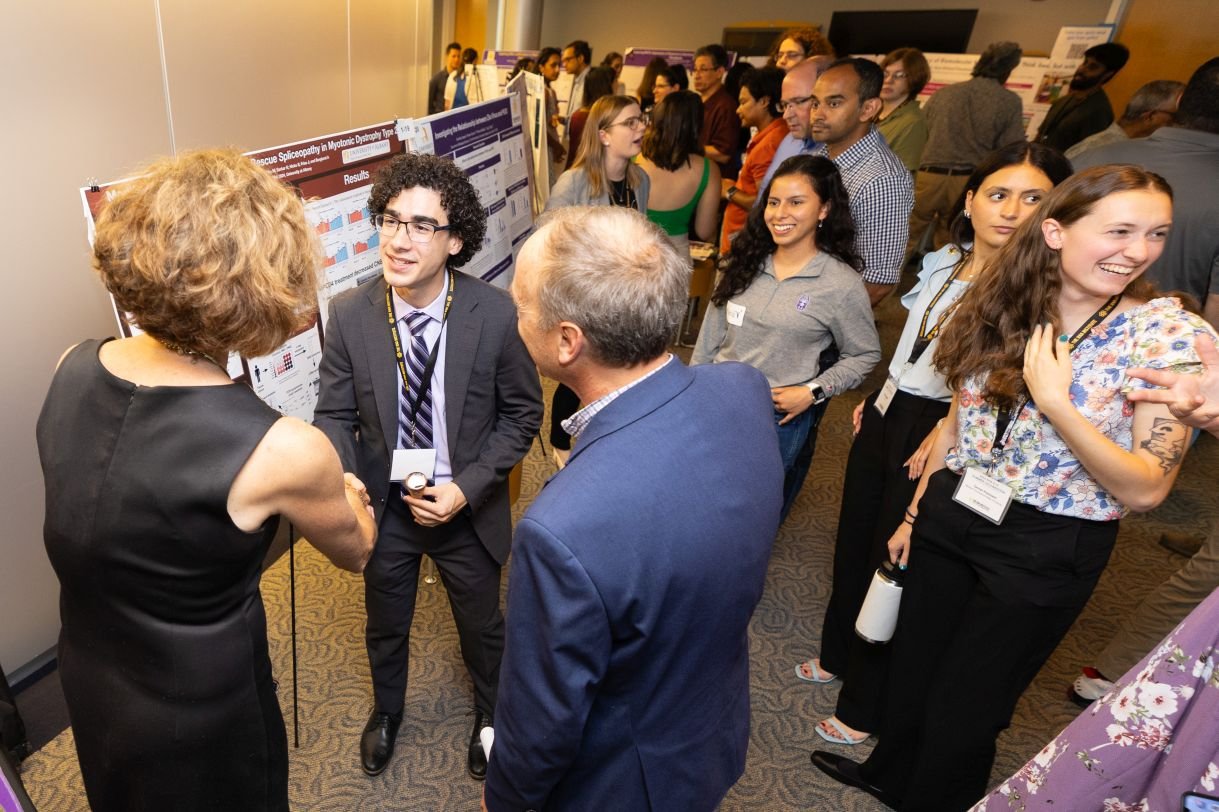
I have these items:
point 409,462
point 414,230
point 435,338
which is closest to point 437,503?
point 409,462

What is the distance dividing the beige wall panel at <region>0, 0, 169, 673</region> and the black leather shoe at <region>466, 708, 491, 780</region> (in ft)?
4.74

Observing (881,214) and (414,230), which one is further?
(881,214)

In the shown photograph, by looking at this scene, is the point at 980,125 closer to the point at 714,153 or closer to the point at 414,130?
the point at 714,153

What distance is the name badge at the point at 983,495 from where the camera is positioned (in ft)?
5.19

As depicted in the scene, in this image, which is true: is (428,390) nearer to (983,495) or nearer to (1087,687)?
(983,495)

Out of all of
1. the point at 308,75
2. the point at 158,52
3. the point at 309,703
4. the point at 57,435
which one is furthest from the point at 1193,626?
the point at 308,75

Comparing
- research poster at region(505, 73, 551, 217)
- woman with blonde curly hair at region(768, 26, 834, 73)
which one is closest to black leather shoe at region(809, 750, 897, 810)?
research poster at region(505, 73, 551, 217)

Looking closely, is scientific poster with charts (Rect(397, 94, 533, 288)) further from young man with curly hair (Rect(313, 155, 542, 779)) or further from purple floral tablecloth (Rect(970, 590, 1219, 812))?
purple floral tablecloth (Rect(970, 590, 1219, 812))

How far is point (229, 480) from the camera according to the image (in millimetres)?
1014

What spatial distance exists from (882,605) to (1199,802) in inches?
44.5

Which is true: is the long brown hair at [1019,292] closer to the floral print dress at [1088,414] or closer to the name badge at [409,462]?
the floral print dress at [1088,414]

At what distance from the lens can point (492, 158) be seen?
3596 millimetres

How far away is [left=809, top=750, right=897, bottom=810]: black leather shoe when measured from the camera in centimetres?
212

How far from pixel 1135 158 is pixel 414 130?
9.89 ft
